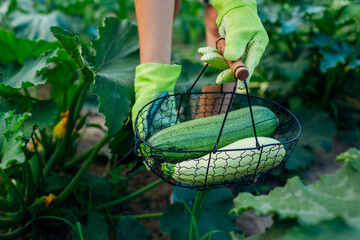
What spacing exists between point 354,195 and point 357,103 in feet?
8.17

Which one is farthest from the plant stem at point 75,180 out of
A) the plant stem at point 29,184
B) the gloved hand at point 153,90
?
the gloved hand at point 153,90

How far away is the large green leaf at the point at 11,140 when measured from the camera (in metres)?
1.09

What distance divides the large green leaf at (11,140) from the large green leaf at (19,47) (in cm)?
53

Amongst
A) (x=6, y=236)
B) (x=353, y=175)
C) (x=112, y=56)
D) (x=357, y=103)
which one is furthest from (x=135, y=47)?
(x=357, y=103)

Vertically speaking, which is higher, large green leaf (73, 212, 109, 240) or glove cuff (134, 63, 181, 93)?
glove cuff (134, 63, 181, 93)

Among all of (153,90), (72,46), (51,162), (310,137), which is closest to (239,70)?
(153,90)

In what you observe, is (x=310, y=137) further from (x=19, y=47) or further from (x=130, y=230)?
(x=19, y=47)

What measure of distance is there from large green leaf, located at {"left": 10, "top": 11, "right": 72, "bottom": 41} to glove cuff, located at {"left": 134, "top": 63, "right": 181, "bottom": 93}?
1500mm

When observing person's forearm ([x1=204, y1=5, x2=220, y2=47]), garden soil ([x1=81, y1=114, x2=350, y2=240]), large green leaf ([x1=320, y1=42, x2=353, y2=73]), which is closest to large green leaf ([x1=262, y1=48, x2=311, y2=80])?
large green leaf ([x1=320, y1=42, x2=353, y2=73])

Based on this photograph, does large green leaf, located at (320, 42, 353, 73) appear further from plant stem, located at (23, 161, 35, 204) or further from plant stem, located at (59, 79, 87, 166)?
plant stem, located at (23, 161, 35, 204)

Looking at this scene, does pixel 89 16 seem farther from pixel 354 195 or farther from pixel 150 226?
pixel 354 195

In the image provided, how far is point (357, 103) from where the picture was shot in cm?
306

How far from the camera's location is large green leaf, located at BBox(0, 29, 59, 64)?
172cm

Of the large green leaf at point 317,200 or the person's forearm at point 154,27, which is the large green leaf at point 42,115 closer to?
the person's forearm at point 154,27
